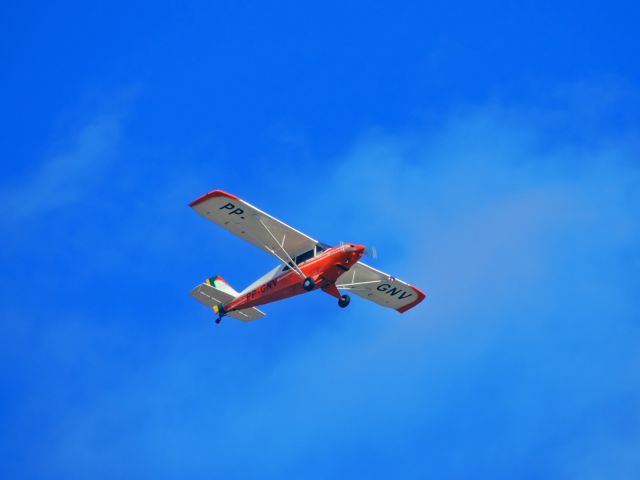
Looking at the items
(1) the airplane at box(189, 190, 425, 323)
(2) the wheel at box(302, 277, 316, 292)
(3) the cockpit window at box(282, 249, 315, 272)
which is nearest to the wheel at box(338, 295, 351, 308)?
(1) the airplane at box(189, 190, 425, 323)

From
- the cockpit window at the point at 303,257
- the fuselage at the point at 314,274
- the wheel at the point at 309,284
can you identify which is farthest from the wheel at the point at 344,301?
the cockpit window at the point at 303,257

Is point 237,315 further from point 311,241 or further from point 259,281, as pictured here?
point 311,241

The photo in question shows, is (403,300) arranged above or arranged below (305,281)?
above

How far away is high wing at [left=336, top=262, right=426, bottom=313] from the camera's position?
48.5m

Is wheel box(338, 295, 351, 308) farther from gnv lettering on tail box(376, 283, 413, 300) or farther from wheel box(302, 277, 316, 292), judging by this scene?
gnv lettering on tail box(376, 283, 413, 300)

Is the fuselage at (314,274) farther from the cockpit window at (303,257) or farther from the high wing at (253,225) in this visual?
the high wing at (253,225)

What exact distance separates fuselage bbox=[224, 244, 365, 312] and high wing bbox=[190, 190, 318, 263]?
715 millimetres

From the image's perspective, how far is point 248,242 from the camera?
44.4 meters

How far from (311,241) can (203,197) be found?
15.9 feet

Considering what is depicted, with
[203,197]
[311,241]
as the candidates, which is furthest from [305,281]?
[203,197]

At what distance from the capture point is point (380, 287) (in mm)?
49438

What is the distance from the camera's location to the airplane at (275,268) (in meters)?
Answer: 43.2

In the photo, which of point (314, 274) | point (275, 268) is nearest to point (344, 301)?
point (314, 274)

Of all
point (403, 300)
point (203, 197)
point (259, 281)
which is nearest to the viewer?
point (203, 197)
